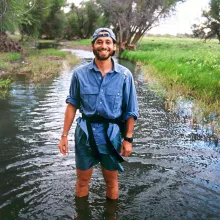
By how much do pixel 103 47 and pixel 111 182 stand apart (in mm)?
1818

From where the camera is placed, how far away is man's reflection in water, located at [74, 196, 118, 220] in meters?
4.47

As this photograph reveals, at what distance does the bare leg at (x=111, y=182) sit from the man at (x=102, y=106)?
0.05m

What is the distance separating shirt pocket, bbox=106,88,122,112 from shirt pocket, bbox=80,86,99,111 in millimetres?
141

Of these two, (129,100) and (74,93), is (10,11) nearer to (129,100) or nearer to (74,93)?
(74,93)

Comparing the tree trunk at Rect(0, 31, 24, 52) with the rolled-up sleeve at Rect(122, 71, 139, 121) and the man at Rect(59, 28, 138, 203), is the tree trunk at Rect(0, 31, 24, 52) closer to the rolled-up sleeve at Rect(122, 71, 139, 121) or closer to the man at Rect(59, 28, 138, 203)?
the man at Rect(59, 28, 138, 203)

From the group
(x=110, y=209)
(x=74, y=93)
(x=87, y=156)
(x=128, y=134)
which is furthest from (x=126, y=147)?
(x=110, y=209)

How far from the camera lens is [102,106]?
3.80 meters

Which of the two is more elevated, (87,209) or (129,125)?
(129,125)

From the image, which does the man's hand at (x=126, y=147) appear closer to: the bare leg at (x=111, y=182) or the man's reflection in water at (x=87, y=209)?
the bare leg at (x=111, y=182)

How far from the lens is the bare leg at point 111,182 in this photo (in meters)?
4.24

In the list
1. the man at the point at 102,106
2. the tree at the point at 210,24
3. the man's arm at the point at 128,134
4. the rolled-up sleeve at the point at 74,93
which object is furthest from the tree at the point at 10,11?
the tree at the point at 210,24

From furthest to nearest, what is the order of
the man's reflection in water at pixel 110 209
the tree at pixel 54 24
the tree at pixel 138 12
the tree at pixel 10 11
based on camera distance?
1. the tree at pixel 54 24
2. the tree at pixel 138 12
3. the tree at pixel 10 11
4. the man's reflection in water at pixel 110 209

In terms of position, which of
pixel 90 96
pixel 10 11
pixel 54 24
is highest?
pixel 54 24

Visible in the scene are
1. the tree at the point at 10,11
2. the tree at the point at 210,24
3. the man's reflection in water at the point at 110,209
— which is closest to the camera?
the man's reflection in water at the point at 110,209
